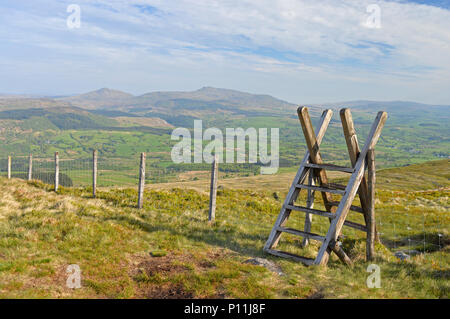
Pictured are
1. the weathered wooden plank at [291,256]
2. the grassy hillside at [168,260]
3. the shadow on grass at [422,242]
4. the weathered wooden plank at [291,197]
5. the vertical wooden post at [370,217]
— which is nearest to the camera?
the grassy hillside at [168,260]

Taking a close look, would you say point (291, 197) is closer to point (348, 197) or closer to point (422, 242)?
point (348, 197)

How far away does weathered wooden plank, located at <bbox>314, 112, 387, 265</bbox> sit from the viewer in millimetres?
8625

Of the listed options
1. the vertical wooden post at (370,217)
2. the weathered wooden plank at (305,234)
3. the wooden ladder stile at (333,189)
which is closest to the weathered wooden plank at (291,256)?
the wooden ladder stile at (333,189)

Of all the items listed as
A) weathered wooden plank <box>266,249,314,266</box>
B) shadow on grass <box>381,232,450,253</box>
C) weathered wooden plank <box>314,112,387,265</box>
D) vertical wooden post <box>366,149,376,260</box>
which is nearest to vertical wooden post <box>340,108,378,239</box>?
vertical wooden post <box>366,149,376,260</box>

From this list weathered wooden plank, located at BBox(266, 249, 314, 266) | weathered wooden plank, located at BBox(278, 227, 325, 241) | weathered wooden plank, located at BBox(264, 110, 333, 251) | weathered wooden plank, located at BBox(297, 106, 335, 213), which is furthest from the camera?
weathered wooden plank, located at BBox(264, 110, 333, 251)

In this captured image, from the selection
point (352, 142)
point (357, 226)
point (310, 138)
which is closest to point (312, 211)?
point (357, 226)

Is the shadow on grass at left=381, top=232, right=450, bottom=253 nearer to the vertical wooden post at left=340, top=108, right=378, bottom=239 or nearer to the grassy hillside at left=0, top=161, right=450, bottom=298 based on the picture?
the grassy hillside at left=0, top=161, right=450, bottom=298

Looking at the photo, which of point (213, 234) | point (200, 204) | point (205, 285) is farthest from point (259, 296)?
point (200, 204)

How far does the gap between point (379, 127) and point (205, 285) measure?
6.47 meters

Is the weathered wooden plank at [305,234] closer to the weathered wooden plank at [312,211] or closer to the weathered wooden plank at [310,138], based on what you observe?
the weathered wooden plank at [312,211]

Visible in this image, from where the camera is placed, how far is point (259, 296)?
6.59 meters

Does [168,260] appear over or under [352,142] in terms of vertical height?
under

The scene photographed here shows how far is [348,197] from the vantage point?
29.0ft

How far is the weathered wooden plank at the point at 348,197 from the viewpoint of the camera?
340 inches
